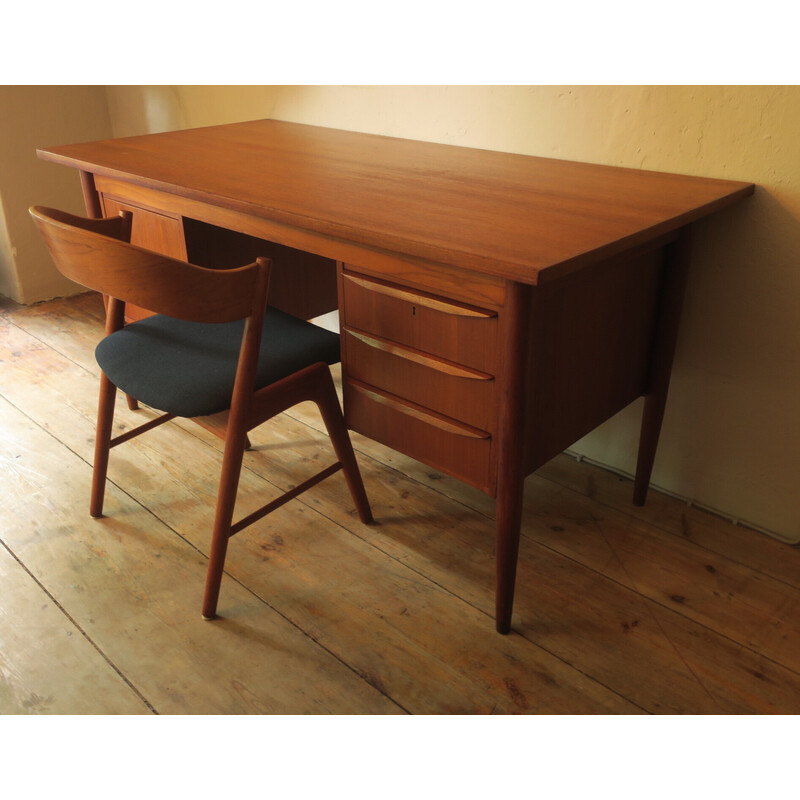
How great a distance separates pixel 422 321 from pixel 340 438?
40 cm

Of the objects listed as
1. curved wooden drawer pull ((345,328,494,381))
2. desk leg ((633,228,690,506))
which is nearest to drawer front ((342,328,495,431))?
curved wooden drawer pull ((345,328,494,381))

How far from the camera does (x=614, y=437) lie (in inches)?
77.9

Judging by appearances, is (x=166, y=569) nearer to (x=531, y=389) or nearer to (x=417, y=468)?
(x=417, y=468)

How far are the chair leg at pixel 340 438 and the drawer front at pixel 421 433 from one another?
0.03 m

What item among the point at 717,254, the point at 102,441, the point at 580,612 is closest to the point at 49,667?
the point at 102,441

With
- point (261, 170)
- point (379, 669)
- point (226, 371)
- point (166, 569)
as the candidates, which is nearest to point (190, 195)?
point (261, 170)

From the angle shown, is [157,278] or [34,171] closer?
[157,278]

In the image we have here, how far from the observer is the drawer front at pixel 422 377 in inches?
53.4

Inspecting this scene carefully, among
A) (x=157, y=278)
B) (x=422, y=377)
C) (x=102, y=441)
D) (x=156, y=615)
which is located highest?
(x=157, y=278)

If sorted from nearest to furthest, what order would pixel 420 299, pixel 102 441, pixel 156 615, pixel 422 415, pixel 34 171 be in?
1. pixel 420 299
2. pixel 422 415
3. pixel 156 615
4. pixel 102 441
5. pixel 34 171

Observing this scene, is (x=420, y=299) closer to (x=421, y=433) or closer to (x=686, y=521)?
(x=421, y=433)

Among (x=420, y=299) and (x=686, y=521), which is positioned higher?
(x=420, y=299)

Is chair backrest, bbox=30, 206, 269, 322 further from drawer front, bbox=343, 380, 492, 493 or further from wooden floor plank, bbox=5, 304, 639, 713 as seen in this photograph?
wooden floor plank, bbox=5, 304, 639, 713

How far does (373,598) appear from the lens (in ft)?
5.25
